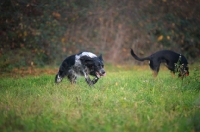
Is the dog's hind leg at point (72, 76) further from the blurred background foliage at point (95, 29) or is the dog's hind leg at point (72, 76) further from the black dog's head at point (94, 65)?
the blurred background foliage at point (95, 29)

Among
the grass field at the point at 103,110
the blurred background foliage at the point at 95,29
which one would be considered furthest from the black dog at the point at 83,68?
the blurred background foliage at the point at 95,29

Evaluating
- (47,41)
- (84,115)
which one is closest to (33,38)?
(47,41)

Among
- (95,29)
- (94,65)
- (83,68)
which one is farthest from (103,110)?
(95,29)

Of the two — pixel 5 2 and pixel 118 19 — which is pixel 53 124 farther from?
pixel 118 19

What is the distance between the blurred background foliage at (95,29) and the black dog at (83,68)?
175 inches

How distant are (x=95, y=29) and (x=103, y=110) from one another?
11981mm

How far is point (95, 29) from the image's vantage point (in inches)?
630

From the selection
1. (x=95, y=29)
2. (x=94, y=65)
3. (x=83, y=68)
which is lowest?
(x=83, y=68)

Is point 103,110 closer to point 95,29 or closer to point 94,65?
point 94,65

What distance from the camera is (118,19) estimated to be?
16266 millimetres

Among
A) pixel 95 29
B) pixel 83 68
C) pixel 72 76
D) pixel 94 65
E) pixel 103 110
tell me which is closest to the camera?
pixel 103 110

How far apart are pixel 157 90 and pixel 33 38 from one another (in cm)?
938

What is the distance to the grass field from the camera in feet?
11.7

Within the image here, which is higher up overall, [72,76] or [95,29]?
[95,29]
